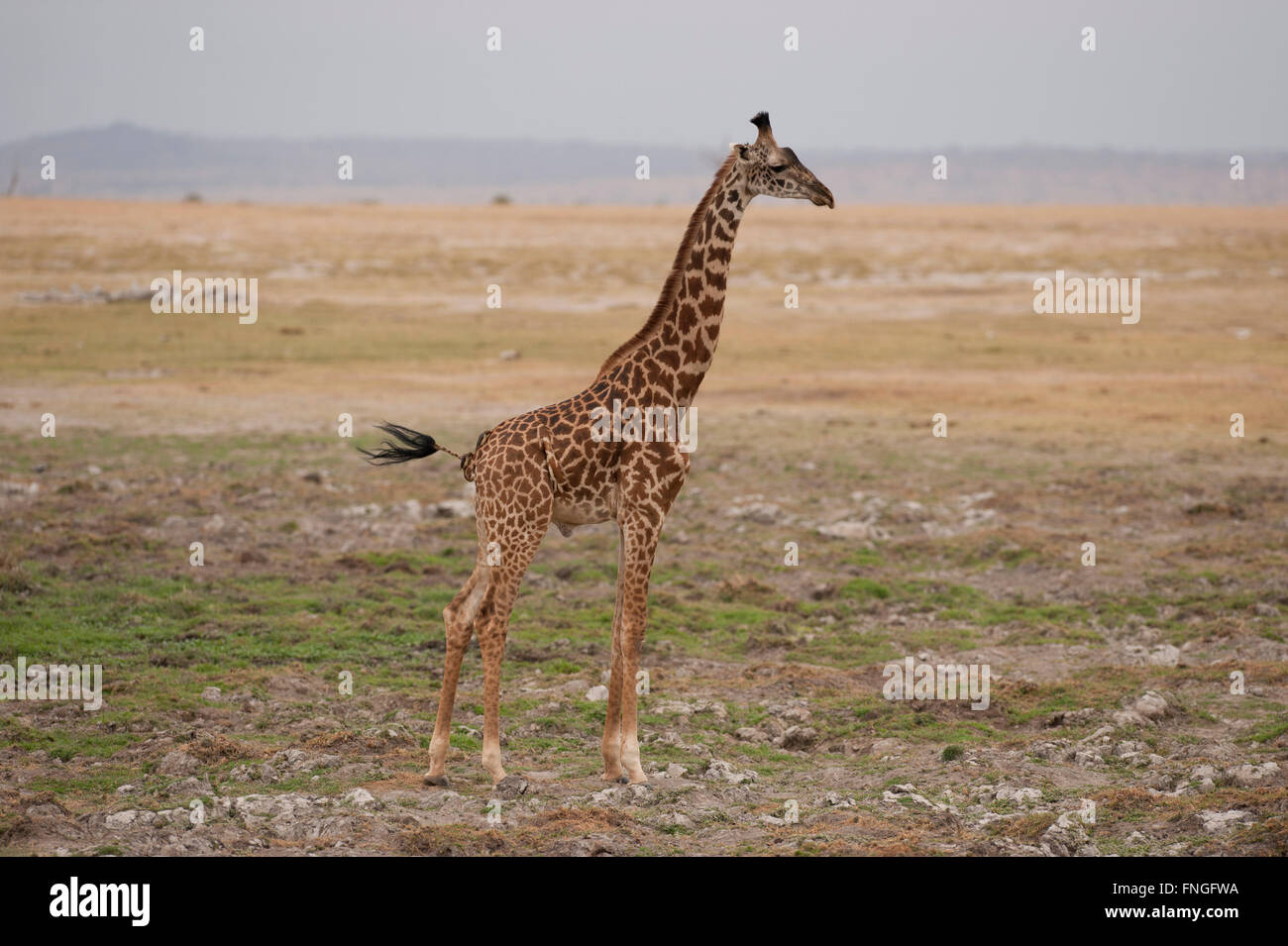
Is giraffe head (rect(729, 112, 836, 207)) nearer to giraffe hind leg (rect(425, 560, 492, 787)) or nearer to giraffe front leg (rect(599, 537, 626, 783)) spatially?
giraffe front leg (rect(599, 537, 626, 783))

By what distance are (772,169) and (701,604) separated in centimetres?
551

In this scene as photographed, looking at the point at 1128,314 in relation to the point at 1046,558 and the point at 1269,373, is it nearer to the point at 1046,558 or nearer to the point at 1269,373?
the point at 1269,373

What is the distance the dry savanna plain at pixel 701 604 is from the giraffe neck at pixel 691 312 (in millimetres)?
2425

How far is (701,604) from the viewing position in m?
12.6

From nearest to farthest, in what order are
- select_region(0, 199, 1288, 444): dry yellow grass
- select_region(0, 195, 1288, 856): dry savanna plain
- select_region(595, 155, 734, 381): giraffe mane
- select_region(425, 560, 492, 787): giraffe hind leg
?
select_region(0, 195, 1288, 856): dry savanna plain, select_region(425, 560, 492, 787): giraffe hind leg, select_region(595, 155, 734, 381): giraffe mane, select_region(0, 199, 1288, 444): dry yellow grass

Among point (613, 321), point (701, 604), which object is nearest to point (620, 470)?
point (701, 604)

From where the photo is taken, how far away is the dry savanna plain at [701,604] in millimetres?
7598

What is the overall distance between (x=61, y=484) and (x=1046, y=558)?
1183 cm

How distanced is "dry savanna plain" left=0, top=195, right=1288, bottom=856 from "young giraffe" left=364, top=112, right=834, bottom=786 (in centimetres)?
68

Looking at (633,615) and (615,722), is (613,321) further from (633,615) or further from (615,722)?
(615,722)

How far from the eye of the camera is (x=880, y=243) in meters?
56.6

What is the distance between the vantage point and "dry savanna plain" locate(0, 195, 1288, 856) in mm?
7598

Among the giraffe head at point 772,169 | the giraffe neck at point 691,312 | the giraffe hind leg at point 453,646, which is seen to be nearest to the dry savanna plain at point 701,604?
the giraffe hind leg at point 453,646

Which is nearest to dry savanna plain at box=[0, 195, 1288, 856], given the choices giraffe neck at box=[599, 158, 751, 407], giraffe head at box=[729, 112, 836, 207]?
giraffe neck at box=[599, 158, 751, 407]
